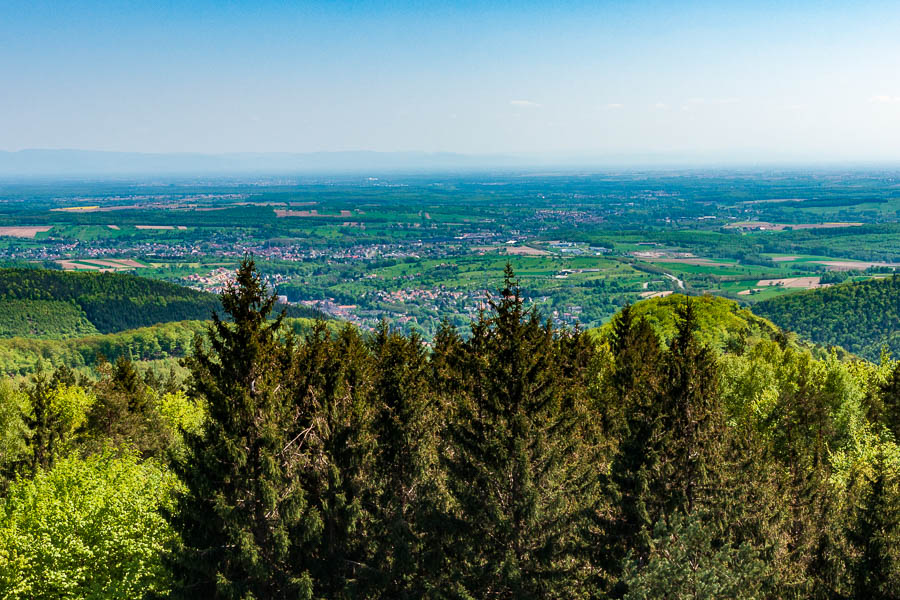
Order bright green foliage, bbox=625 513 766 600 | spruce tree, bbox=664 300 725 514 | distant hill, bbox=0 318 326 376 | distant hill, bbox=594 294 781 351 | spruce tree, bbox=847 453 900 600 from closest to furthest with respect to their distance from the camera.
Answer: bright green foliage, bbox=625 513 766 600 < spruce tree, bbox=664 300 725 514 < spruce tree, bbox=847 453 900 600 < distant hill, bbox=594 294 781 351 < distant hill, bbox=0 318 326 376

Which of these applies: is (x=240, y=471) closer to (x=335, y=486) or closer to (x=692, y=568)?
(x=335, y=486)

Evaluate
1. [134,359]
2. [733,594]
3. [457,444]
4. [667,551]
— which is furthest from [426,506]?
[134,359]

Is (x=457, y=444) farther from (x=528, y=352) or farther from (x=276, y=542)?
(x=276, y=542)

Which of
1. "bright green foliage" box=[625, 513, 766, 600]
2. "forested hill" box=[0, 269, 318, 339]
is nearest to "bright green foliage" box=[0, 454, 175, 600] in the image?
"bright green foliage" box=[625, 513, 766, 600]

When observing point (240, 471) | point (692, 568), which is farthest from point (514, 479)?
point (240, 471)

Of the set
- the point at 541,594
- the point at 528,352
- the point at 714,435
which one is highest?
the point at 528,352

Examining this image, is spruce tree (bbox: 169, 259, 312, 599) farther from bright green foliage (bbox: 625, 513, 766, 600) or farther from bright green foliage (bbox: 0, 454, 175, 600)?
bright green foliage (bbox: 625, 513, 766, 600)
